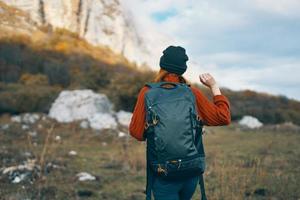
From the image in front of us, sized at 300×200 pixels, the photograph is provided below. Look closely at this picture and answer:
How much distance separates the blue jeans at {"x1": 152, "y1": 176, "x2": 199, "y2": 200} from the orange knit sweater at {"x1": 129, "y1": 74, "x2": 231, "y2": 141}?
355mm

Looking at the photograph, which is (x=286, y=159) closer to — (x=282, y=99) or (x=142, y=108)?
(x=142, y=108)

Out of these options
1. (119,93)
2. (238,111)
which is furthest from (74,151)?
(238,111)

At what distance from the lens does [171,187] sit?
3.68 meters

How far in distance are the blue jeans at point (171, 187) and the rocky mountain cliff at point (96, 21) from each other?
46009mm

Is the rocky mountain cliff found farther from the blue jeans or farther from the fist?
the blue jeans

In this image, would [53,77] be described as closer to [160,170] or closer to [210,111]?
[210,111]

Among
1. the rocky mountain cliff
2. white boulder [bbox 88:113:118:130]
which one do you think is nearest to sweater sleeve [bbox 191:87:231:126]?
white boulder [bbox 88:113:118:130]

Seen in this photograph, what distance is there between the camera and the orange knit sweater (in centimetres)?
370

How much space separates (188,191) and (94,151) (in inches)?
425

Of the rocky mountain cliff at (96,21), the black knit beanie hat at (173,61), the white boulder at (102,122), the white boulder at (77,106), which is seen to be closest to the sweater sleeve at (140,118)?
the black knit beanie hat at (173,61)

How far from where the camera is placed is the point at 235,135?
1888cm

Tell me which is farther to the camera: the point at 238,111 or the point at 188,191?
the point at 238,111

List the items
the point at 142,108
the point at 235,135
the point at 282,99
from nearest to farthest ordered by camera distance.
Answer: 1. the point at 142,108
2. the point at 235,135
3. the point at 282,99

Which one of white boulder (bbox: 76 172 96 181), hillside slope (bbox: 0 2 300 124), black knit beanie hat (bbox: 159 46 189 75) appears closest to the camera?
black knit beanie hat (bbox: 159 46 189 75)
